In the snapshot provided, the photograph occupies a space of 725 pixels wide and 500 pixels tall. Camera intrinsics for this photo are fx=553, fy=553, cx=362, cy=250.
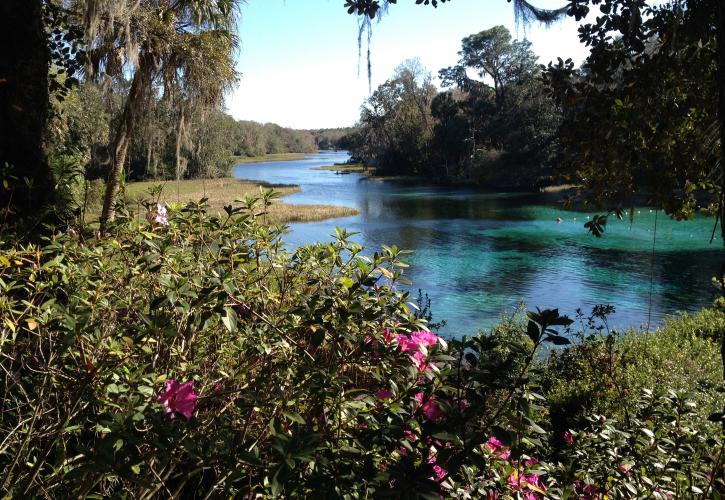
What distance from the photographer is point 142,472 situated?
1.73m

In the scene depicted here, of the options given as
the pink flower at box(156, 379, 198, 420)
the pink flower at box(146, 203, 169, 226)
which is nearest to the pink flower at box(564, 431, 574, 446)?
the pink flower at box(156, 379, 198, 420)

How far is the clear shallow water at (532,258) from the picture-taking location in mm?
12352

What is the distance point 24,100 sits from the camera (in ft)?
9.64

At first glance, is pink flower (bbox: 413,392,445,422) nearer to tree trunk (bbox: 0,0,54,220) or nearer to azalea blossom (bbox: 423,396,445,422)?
azalea blossom (bbox: 423,396,445,422)

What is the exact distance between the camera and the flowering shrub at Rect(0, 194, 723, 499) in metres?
1.34

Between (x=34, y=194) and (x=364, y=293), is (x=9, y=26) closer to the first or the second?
(x=34, y=194)

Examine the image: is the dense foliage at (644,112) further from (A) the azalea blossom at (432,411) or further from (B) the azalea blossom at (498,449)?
(A) the azalea blossom at (432,411)

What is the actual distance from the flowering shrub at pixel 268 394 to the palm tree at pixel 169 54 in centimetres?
605

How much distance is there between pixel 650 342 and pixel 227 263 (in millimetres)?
6531

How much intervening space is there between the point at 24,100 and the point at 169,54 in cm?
605

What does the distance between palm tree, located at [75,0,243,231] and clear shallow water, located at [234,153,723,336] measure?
3.45 metres

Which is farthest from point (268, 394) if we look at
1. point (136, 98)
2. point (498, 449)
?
point (136, 98)

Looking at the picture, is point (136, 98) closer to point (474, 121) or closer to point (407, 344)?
point (407, 344)

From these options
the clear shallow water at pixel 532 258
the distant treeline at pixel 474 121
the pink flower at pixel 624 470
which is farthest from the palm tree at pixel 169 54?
the distant treeline at pixel 474 121
